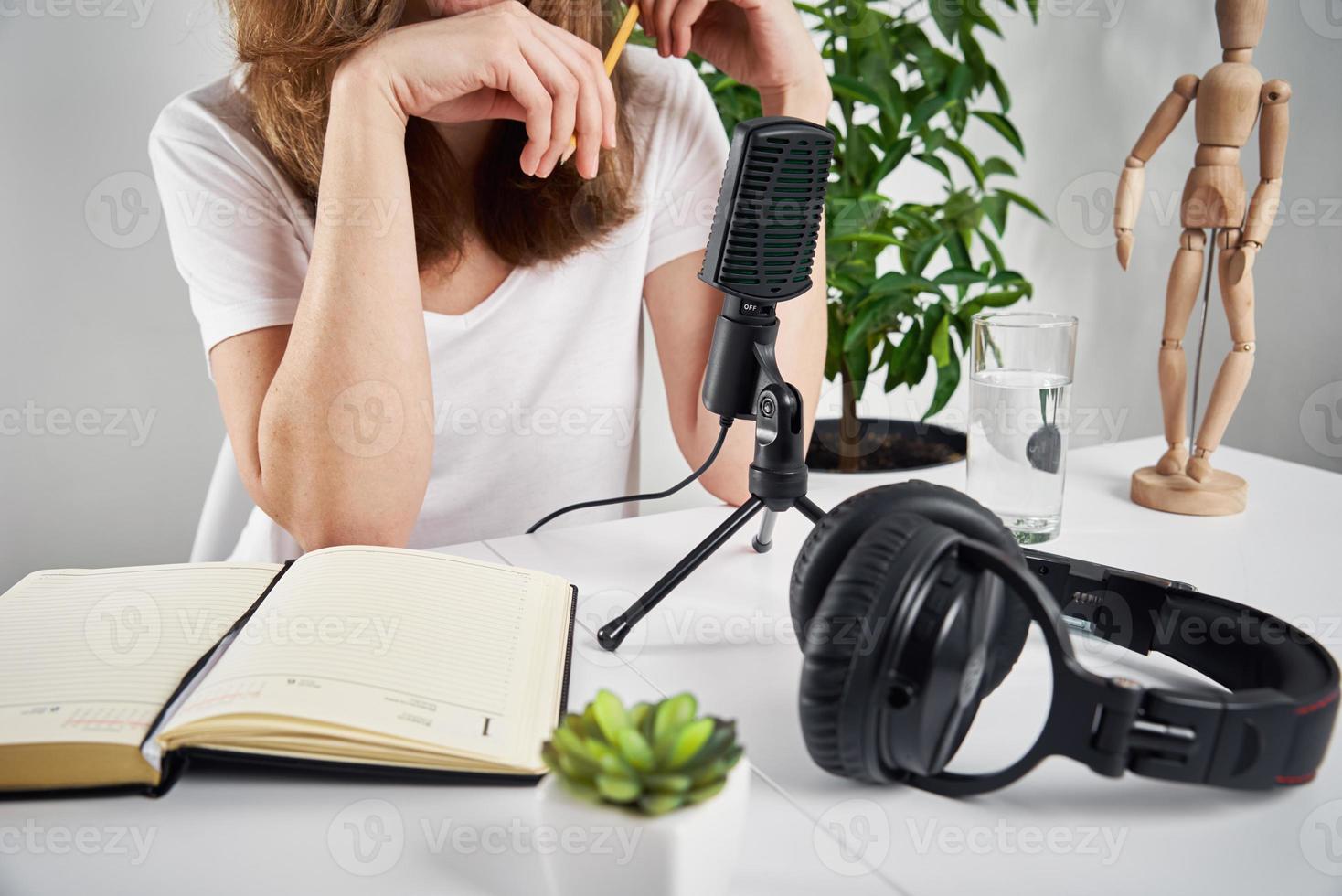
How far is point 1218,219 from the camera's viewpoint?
35.4 inches

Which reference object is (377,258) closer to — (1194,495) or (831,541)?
(831,541)

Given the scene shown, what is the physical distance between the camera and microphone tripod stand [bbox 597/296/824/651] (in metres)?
0.62

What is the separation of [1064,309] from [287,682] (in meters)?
1.92

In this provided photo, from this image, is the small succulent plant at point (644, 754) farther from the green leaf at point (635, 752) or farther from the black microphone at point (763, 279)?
the black microphone at point (763, 279)

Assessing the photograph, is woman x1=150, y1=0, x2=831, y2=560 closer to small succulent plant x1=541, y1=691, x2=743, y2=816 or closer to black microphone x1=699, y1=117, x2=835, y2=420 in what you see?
black microphone x1=699, y1=117, x2=835, y2=420

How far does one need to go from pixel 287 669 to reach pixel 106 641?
0.46 ft

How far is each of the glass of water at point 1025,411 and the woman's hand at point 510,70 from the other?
0.38 metres

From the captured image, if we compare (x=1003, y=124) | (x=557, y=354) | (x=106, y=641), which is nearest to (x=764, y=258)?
(x=106, y=641)

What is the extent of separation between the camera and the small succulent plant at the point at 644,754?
36 centimetres


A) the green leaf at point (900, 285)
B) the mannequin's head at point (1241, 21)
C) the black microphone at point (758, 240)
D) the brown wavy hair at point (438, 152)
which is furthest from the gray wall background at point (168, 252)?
the black microphone at point (758, 240)

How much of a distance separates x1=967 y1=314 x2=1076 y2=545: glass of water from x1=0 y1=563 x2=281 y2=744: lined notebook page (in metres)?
0.58

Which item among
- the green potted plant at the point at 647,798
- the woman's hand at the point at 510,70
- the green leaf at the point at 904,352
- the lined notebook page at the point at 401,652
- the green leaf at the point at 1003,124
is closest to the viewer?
the green potted plant at the point at 647,798

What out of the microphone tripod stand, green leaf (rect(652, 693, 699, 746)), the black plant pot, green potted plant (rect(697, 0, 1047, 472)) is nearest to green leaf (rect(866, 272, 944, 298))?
green potted plant (rect(697, 0, 1047, 472))

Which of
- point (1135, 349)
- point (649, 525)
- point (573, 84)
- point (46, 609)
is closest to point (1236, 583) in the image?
point (649, 525)
